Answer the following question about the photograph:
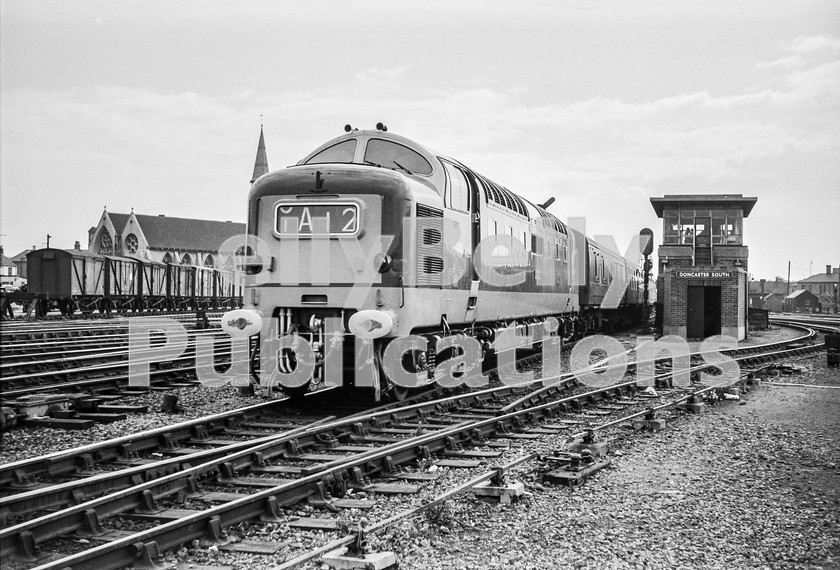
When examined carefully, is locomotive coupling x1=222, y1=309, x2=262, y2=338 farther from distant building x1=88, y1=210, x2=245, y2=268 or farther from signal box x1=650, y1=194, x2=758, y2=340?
distant building x1=88, y1=210, x2=245, y2=268

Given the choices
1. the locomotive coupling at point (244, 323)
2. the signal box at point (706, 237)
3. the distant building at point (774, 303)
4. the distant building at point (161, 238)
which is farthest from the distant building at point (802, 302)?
the locomotive coupling at point (244, 323)

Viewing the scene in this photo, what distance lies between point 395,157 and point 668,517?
21.5ft

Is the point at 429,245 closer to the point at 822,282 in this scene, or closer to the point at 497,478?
the point at 497,478

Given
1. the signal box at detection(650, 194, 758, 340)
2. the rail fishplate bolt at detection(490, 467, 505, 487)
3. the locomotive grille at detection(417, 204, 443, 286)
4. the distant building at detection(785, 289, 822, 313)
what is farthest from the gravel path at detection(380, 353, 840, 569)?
the distant building at detection(785, 289, 822, 313)

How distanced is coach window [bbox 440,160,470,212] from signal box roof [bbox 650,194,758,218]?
66.4 ft

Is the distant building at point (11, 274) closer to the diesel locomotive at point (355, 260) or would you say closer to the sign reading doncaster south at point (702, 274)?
the sign reading doncaster south at point (702, 274)

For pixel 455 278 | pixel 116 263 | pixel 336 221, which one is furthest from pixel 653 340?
pixel 116 263

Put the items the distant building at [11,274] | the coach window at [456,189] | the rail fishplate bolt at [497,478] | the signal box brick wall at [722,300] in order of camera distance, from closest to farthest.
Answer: the rail fishplate bolt at [497,478], the coach window at [456,189], the signal box brick wall at [722,300], the distant building at [11,274]

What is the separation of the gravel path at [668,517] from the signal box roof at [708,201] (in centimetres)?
2181

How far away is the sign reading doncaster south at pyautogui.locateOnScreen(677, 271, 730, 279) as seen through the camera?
82.6 ft

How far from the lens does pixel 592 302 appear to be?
24094mm

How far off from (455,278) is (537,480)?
4506 millimetres

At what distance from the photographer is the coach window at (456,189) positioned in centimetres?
1098

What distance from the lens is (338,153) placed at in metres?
11.0
